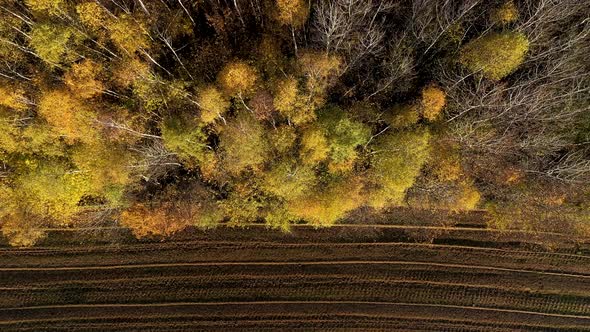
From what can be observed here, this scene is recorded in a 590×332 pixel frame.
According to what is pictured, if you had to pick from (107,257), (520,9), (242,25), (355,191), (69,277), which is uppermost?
(520,9)

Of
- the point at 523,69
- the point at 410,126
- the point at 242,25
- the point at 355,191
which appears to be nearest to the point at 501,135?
the point at 523,69

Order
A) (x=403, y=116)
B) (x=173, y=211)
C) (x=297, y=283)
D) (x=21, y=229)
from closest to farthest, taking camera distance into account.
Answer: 1. (x=403, y=116)
2. (x=21, y=229)
3. (x=173, y=211)
4. (x=297, y=283)

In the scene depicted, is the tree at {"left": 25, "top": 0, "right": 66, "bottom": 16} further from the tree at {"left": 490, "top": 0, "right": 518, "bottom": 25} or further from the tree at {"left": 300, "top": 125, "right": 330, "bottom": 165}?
the tree at {"left": 490, "top": 0, "right": 518, "bottom": 25}

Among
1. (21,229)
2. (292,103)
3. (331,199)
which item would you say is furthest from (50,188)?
(331,199)

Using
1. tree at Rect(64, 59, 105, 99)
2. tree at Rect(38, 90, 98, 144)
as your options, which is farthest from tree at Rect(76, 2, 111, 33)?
tree at Rect(38, 90, 98, 144)

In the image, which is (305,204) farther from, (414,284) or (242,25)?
(242,25)

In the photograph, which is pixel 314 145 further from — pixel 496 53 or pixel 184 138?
pixel 496 53

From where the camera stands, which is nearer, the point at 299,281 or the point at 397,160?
the point at 397,160
